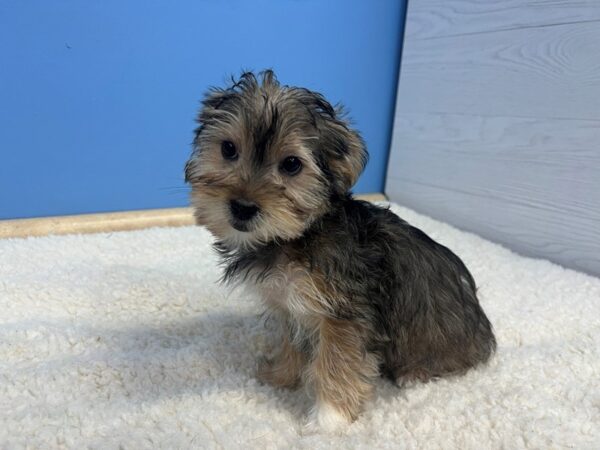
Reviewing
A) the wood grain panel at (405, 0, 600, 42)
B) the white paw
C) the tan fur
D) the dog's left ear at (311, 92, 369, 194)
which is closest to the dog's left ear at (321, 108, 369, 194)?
the dog's left ear at (311, 92, 369, 194)

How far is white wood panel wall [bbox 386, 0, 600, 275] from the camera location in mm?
2709

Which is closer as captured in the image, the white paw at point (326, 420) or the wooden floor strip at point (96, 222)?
the white paw at point (326, 420)

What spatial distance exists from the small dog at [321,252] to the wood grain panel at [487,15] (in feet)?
5.76

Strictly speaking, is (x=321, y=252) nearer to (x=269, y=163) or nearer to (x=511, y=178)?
(x=269, y=163)

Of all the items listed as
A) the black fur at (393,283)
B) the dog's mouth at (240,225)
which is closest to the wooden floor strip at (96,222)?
the black fur at (393,283)

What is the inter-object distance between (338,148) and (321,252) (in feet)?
1.11

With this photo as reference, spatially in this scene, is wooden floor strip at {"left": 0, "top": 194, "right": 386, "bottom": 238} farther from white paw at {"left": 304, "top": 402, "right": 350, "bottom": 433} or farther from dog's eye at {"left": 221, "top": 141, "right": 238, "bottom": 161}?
white paw at {"left": 304, "top": 402, "right": 350, "bottom": 433}

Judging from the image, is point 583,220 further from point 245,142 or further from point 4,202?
point 4,202

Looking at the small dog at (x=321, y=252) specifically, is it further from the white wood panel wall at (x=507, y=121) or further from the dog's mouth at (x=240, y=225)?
the white wood panel wall at (x=507, y=121)

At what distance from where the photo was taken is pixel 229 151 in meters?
1.55

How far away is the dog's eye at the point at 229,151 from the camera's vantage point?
1.54m

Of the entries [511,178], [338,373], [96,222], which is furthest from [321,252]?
[96,222]

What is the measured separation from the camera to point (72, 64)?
297cm

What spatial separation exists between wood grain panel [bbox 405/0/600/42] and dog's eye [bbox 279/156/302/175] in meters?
2.10
